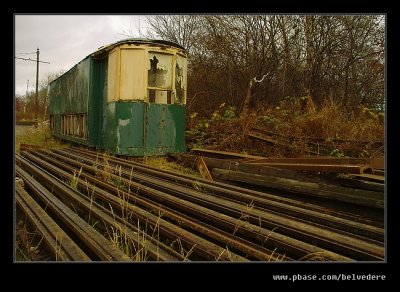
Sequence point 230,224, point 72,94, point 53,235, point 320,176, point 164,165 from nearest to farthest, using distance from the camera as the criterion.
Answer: point 53,235, point 230,224, point 320,176, point 164,165, point 72,94

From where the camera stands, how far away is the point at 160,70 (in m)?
8.16

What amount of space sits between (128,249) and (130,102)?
5.33 metres

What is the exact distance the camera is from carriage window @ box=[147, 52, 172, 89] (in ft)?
26.0

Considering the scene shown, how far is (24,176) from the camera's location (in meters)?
5.47

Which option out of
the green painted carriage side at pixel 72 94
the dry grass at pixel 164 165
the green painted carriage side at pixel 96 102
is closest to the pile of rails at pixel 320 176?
the dry grass at pixel 164 165

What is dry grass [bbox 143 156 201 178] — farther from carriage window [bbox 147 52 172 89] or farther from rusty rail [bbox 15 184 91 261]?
rusty rail [bbox 15 184 91 261]

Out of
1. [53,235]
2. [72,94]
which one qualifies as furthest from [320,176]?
[72,94]

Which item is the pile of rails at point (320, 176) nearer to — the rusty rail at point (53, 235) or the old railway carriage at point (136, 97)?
the old railway carriage at point (136, 97)

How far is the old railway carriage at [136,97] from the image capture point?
25.1 feet

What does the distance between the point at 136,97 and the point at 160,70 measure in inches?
39.2

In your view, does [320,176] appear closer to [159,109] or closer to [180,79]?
[159,109]

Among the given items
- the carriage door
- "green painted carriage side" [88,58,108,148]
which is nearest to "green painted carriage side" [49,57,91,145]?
"green painted carriage side" [88,58,108,148]

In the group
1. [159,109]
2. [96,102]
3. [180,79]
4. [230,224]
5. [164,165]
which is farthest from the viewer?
[96,102]

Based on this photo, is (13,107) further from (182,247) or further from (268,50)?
(268,50)
